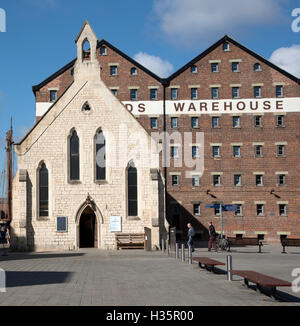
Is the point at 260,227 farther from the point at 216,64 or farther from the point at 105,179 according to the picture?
the point at 105,179

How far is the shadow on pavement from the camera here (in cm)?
1647

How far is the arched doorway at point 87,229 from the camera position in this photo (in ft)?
115

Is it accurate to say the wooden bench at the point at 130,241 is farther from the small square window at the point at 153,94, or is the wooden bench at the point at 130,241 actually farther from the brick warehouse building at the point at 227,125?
the small square window at the point at 153,94

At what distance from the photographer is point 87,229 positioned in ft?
116

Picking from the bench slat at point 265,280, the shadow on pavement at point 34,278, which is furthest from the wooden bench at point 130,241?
the bench slat at point 265,280

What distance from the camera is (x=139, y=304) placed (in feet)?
40.0

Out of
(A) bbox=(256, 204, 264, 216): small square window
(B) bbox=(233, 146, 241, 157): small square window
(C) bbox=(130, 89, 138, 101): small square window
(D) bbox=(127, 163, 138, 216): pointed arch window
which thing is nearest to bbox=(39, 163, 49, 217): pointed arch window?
(D) bbox=(127, 163, 138, 216): pointed arch window

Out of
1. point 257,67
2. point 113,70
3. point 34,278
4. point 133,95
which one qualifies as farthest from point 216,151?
point 34,278

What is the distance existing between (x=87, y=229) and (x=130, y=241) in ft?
11.0

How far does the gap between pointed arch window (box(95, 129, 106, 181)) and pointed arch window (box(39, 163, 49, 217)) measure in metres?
3.38

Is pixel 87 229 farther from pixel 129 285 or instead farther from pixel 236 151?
pixel 236 151

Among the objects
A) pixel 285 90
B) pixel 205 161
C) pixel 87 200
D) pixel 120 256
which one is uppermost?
pixel 285 90

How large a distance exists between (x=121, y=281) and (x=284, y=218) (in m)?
35.5
